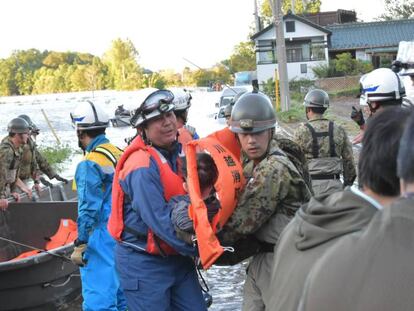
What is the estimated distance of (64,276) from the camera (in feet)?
23.2

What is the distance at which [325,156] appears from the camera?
614 cm

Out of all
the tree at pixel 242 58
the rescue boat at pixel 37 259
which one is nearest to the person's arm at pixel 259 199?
the rescue boat at pixel 37 259

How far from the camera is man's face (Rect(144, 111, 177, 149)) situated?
3.87 meters

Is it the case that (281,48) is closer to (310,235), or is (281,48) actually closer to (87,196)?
(87,196)

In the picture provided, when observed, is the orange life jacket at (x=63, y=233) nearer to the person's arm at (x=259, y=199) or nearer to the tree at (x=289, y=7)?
the person's arm at (x=259, y=199)

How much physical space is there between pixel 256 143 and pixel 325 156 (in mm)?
2898

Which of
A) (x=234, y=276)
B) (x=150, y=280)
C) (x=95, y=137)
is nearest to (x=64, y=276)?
(x=234, y=276)

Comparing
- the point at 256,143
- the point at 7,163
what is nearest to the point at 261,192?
the point at 256,143

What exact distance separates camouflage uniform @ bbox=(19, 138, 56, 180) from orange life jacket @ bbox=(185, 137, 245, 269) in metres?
6.69

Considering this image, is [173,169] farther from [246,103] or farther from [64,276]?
[64,276]

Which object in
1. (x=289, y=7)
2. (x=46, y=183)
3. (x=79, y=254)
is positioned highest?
(x=289, y=7)

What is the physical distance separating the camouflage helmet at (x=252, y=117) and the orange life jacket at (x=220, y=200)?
21 cm

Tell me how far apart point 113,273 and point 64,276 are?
7.05 ft

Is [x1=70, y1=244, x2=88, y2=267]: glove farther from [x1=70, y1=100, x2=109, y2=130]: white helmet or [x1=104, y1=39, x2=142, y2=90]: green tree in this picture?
[x1=104, y1=39, x2=142, y2=90]: green tree
